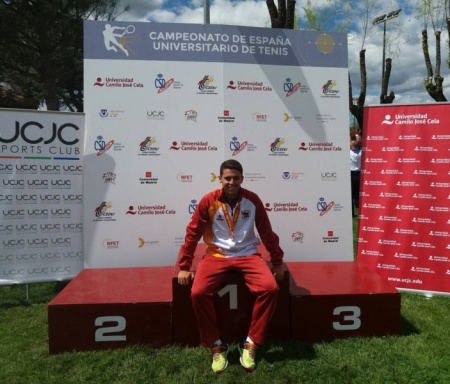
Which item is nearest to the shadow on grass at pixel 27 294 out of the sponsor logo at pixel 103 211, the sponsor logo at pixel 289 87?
the sponsor logo at pixel 103 211

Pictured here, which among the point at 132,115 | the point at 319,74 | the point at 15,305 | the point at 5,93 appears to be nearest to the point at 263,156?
the point at 319,74

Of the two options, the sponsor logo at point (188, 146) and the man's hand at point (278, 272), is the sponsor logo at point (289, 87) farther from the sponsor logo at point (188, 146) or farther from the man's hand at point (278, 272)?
the man's hand at point (278, 272)

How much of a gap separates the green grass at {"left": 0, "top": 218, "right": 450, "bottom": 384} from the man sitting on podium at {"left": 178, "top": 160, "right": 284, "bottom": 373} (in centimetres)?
18

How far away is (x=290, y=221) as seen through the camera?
4.98m

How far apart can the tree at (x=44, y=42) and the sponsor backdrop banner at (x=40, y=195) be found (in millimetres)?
11457

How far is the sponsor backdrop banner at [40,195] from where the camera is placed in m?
4.56

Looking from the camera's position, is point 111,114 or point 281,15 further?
point 281,15

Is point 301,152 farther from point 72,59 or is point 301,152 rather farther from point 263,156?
point 72,59

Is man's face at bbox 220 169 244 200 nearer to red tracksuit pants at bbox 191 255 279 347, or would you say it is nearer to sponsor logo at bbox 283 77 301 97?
red tracksuit pants at bbox 191 255 279 347

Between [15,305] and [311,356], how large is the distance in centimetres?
324

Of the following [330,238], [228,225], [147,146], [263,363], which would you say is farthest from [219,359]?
[147,146]

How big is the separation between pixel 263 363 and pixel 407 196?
2.73 meters

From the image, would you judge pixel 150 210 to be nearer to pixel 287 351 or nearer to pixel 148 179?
pixel 148 179

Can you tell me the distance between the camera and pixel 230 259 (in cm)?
346
